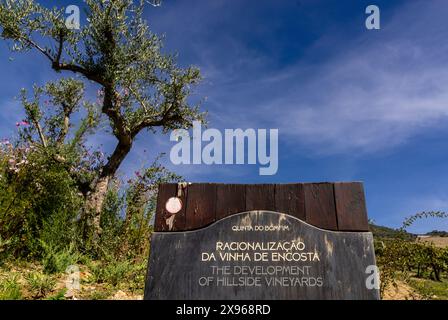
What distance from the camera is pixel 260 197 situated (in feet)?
13.6

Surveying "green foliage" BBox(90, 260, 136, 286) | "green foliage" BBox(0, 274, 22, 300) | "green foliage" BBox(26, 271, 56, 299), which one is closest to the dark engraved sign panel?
"green foliage" BBox(0, 274, 22, 300)

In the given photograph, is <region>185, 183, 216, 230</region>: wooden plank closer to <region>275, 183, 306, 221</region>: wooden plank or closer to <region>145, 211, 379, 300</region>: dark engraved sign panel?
<region>145, 211, 379, 300</region>: dark engraved sign panel

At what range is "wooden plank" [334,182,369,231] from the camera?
4004 mm

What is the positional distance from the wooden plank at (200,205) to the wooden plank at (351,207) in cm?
118

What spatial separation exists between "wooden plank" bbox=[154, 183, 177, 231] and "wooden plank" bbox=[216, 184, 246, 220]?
47 centimetres

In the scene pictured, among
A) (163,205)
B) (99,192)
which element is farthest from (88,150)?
(163,205)

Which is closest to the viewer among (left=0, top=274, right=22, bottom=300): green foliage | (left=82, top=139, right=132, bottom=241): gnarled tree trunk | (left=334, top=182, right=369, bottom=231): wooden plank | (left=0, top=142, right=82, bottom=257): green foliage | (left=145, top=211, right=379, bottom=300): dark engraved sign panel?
(left=145, top=211, right=379, bottom=300): dark engraved sign panel

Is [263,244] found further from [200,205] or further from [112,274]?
[112,274]

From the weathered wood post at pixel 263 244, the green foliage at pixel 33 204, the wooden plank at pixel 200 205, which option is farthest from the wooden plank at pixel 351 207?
the green foliage at pixel 33 204

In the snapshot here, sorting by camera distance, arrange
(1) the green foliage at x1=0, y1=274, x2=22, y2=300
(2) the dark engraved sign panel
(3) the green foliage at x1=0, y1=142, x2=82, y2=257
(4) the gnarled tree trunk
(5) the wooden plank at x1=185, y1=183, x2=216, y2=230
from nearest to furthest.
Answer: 1. (2) the dark engraved sign panel
2. (5) the wooden plank at x1=185, y1=183, x2=216, y2=230
3. (1) the green foliage at x1=0, y1=274, x2=22, y2=300
4. (3) the green foliage at x1=0, y1=142, x2=82, y2=257
5. (4) the gnarled tree trunk

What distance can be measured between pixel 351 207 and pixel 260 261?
39.0 inches

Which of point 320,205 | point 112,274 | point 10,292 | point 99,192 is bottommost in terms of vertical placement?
point 10,292

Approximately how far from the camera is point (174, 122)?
581 inches
